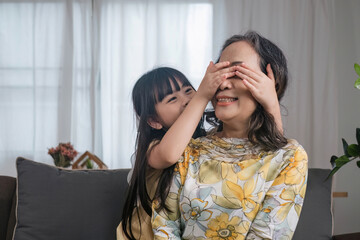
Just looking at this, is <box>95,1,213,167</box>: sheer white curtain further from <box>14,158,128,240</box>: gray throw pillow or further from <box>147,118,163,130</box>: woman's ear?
<box>147,118,163,130</box>: woman's ear

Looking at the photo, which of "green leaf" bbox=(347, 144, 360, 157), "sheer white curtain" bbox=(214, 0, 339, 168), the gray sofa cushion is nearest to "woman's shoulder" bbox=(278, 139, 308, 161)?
the gray sofa cushion

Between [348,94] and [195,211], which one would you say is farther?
[348,94]

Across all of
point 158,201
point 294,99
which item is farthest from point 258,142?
point 294,99

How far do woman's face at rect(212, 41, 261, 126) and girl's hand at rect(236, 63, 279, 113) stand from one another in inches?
1.2

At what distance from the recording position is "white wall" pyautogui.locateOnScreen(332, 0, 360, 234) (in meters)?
3.93

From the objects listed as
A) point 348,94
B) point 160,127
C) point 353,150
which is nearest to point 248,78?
point 160,127

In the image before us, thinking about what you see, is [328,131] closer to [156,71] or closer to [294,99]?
[294,99]

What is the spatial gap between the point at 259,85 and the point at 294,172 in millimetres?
235

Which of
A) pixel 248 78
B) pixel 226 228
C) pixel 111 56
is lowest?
pixel 226 228

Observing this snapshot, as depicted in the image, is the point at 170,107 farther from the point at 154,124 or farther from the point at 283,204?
the point at 283,204

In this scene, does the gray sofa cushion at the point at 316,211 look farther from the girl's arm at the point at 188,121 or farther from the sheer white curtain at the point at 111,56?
the sheer white curtain at the point at 111,56

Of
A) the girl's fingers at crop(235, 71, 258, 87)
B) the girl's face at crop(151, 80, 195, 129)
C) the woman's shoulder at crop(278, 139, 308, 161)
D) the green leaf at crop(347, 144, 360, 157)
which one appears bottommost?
the green leaf at crop(347, 144, 360, 157)

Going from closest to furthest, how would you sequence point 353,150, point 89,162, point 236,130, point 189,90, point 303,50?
point 236,130, point 189,90, point 353,150, point 89,162, point 303,50

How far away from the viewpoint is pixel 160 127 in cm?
130
